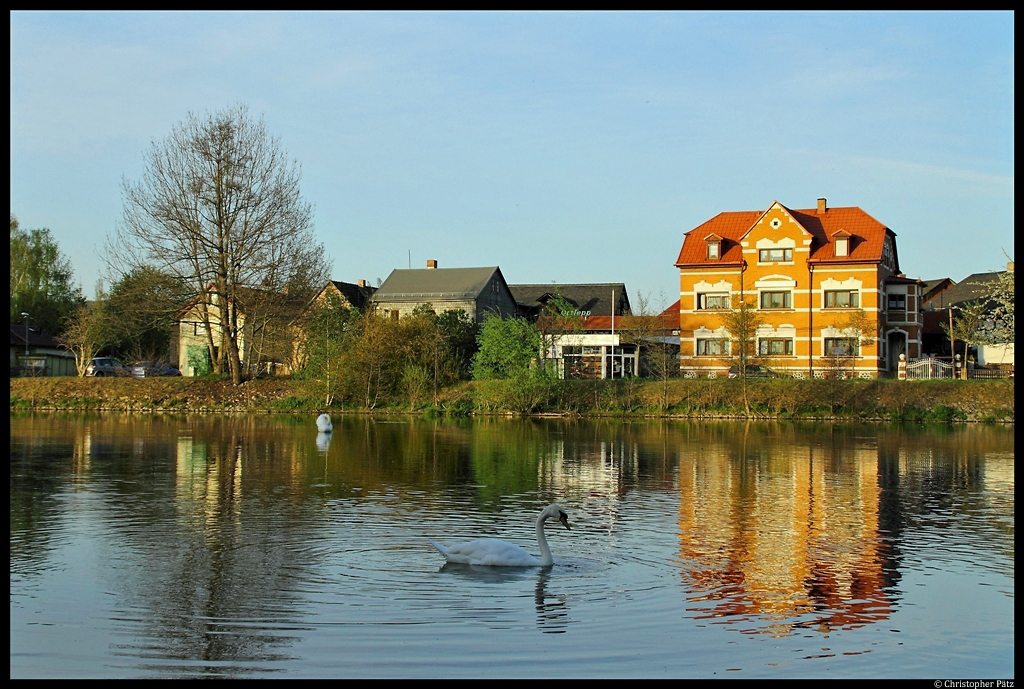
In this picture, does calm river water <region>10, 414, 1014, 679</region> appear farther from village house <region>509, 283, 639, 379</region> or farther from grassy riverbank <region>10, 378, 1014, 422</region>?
village house <region>509, 283, 639, 379</region>

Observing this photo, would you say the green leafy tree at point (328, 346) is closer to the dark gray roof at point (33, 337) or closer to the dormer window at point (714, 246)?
the dormer window at point (714, 246)

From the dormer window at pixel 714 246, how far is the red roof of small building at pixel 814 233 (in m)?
0.28

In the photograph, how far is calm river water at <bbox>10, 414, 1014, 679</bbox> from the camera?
9.12 metres

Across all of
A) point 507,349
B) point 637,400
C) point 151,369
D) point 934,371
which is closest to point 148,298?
point 507,349

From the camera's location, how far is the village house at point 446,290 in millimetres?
77938

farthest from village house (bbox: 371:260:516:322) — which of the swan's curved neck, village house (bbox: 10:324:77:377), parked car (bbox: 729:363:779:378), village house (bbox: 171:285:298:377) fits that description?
the swan's curved neck

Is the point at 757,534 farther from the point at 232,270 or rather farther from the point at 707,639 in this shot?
the point at 232,270

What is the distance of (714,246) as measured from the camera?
67375 mm

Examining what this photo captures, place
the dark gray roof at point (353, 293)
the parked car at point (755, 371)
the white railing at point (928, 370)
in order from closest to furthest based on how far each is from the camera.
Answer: the parked car at point (755, 371)
the white railing at point (928, 370)
the dark gray roof at point (353, 293)

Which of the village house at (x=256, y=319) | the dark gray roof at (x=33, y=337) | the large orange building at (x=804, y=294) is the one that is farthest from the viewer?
the dark gray roof at (x=33, y=337)

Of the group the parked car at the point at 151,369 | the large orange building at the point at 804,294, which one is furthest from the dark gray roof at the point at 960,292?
the parked car at the point at 151,369

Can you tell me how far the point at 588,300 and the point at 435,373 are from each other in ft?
139
